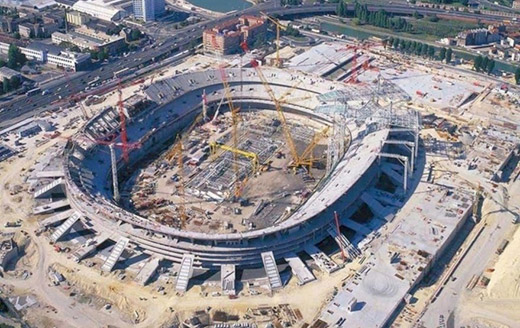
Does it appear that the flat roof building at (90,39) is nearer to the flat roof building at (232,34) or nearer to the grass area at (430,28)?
the flat roof building at (232,34)

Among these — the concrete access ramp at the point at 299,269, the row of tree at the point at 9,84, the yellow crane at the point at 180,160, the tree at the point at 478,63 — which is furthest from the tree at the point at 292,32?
the concrete access ramp at the point at 299,269

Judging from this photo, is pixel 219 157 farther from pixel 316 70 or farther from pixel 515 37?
pixel 515 37

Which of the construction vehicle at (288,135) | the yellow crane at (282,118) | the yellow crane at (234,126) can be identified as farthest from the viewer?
the yellow crane at (282,118)

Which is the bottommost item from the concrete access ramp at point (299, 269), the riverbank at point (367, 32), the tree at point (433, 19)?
the concrete access ramp at point (299, 269)

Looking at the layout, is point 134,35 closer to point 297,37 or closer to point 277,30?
point 277,30

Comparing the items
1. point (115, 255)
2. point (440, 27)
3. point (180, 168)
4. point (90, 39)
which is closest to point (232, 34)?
point (90, 39)

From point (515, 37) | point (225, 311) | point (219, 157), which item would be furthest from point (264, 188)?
point (515, 37)

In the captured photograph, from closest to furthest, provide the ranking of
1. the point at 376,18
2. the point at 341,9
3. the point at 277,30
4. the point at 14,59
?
the point at 14,59 < the point at 277,30 < the point at 376,18 < the point at 341,9

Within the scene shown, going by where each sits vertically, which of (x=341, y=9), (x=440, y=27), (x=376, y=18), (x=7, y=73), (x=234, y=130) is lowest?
(x=234, y=130)
